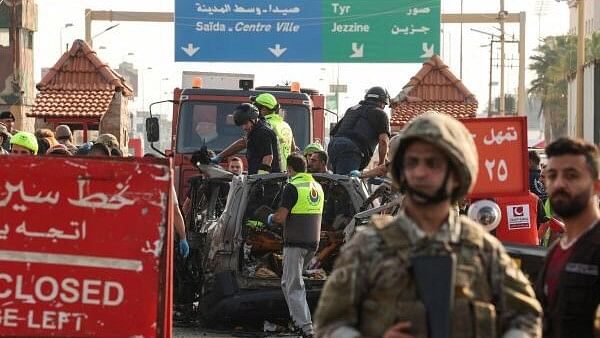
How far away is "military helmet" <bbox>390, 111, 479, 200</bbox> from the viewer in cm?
511

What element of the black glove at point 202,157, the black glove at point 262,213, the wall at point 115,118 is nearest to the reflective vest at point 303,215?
the black glove at point 262,213

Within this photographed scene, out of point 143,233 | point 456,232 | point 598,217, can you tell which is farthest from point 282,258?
point 456,232

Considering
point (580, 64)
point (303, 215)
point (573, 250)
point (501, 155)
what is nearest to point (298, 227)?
point (303, 215)

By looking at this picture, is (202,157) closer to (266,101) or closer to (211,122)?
(266,101)

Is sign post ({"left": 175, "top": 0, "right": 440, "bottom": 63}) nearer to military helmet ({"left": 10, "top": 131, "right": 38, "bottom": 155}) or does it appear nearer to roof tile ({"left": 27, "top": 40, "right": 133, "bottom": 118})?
roof tile ({"left": 27, "top": 40, "right": 133, "bottom": 118})

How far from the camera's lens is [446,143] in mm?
5098

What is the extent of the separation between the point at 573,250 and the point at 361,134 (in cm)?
1118

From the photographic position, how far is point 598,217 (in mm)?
6559

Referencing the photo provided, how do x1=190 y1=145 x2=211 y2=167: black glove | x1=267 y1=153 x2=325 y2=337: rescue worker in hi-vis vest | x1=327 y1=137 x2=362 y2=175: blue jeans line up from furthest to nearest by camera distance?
x1=327 y1=137 x2=362 y2=175: blue jeans → x1=190 y1=145 x2=211 y2=167: black glove → x1=267 y1=153 x2=325 y2=337: rescue worker in hi-vis vest

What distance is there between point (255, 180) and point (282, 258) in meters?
0.90

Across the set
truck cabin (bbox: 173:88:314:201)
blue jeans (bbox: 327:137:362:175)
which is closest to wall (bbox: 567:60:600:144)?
truck cabin (bbox: 173:88:314:201)

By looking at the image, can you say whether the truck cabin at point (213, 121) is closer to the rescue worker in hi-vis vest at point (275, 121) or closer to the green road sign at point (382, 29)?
the rescue worker in hi-vis vest at point (275, 121)

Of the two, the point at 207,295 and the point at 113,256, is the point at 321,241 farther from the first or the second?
the point at 113,256

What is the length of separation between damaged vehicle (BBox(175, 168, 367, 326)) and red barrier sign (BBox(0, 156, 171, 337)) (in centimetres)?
586
